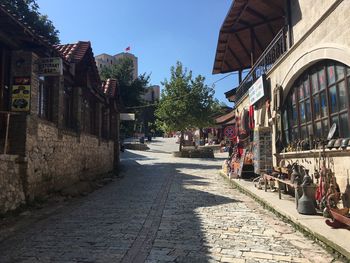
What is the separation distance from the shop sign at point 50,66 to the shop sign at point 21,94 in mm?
672

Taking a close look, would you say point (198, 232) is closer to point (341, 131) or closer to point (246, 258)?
point (246, 258)

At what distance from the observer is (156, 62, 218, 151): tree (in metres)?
35.7

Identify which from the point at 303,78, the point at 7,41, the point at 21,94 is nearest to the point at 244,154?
the point at 303,78

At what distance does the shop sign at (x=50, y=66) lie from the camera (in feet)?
36.4

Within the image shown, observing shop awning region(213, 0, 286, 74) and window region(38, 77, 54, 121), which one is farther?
shop awning region(213, 0, 286, 74)

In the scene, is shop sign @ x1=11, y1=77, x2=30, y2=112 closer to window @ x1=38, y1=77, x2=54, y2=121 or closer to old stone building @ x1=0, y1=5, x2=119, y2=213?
old stone building @ x1=0, y1=5, x2=119, y2=213

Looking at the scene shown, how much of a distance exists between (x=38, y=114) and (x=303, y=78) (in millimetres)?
8009

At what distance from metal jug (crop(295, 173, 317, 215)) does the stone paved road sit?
576 mm

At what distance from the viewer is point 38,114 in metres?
11.8

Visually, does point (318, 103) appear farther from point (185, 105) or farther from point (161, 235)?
point (185, 105)

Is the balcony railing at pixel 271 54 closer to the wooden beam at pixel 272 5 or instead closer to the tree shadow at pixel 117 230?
the wooden beam at pixel 272 5

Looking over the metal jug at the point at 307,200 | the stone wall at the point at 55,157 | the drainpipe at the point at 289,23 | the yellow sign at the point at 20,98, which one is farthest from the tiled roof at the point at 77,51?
the metal jug at the point at 307,200

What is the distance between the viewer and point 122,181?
58.6ft

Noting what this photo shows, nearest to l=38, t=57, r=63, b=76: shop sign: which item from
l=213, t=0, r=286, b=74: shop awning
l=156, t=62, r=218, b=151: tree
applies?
l=213, t=0, r=286, b=74: shop awning
